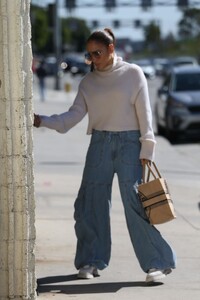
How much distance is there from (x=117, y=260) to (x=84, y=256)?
2.61ft

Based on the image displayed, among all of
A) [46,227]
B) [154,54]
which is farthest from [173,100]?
[154,54]

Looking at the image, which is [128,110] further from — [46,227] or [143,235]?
[46,227]

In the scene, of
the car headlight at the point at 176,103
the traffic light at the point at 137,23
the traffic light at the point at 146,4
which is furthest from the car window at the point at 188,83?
the traffic light at the point at 137,23

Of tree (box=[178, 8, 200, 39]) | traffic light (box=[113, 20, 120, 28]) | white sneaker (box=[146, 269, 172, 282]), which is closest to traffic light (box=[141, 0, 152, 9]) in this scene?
traffic light (box=[113, 20, 120, 28])

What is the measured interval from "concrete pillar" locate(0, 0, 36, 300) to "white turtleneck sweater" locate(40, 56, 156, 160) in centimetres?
104

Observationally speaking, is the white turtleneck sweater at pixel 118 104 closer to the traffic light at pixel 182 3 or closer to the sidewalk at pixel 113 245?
the sidewalk at pixel 113 245

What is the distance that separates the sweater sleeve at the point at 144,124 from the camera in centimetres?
708

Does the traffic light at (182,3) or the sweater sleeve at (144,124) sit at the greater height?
the sweater sleeve at (144,124)

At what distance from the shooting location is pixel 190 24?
136250mm

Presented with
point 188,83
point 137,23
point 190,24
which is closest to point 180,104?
point 188,83

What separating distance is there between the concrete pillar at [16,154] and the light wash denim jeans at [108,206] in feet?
Result: 3.81

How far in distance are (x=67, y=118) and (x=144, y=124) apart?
59 cm

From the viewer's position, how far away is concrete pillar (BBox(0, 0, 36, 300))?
19.5 ft

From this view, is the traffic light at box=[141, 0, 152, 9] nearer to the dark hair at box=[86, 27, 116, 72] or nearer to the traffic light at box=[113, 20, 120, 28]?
the traffic light at box=[113, 20, 120, 28]
